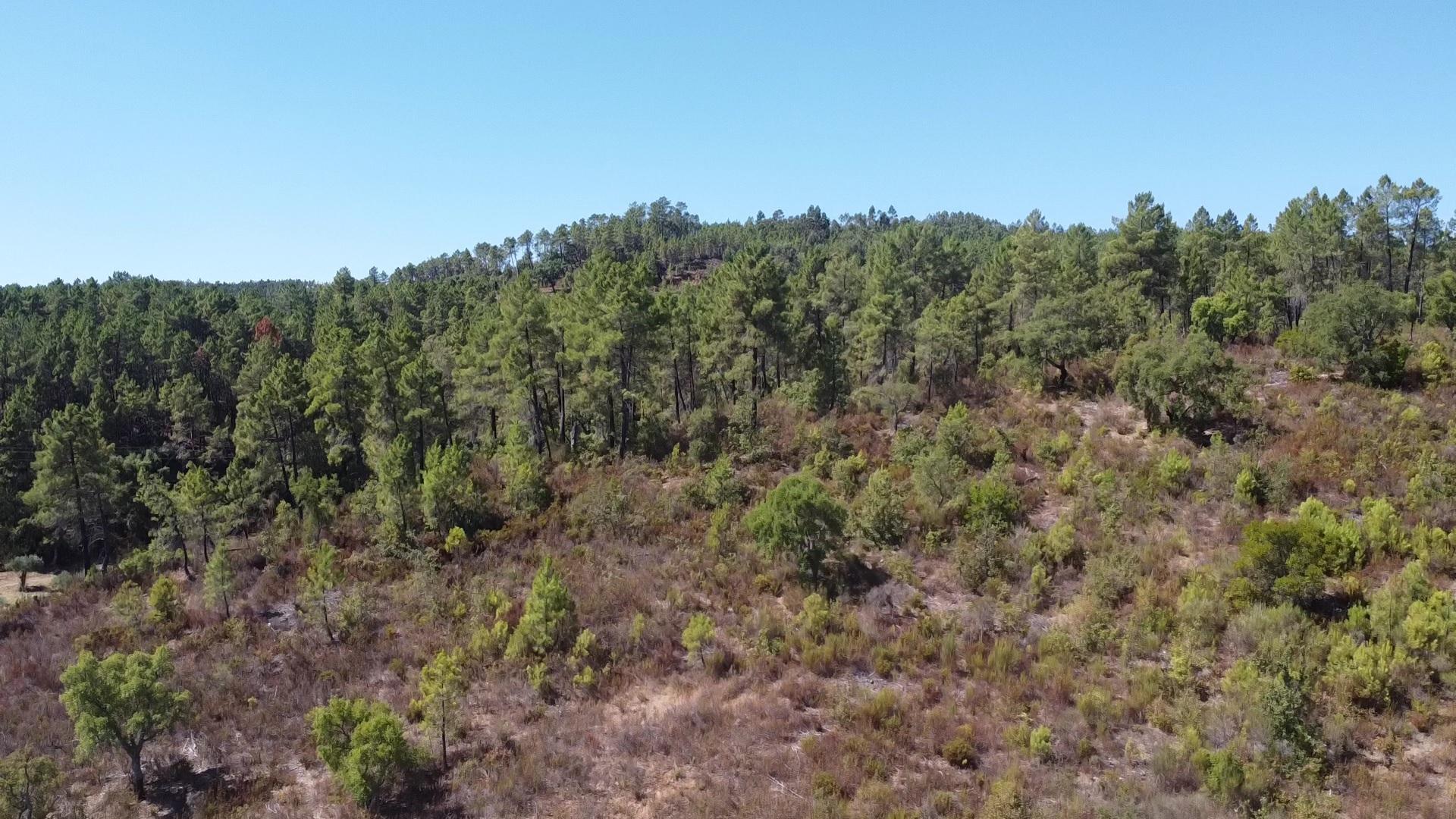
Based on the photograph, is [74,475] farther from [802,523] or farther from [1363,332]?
[1363,332]

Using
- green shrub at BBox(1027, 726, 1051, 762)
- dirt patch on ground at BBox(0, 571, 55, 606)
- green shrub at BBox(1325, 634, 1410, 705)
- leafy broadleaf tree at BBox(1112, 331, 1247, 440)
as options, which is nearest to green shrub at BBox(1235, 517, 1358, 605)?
green shrub at BBox(1325, 634, 1410, 705)

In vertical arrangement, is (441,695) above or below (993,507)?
below

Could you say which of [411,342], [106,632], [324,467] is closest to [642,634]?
[106,632]

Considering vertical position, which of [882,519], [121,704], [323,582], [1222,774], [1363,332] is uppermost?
[1363,332]

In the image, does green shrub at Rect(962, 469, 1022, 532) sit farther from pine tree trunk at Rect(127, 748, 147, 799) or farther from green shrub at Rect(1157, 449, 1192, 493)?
pine tree trunk at Rect(127, 748, 147, 799)

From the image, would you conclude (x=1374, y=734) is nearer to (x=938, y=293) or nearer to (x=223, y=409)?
(x=938, y=293)

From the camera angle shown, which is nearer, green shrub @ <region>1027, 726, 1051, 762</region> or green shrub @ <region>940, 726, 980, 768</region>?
green shrub @ <region>1027, 726, 1051, 762</region>

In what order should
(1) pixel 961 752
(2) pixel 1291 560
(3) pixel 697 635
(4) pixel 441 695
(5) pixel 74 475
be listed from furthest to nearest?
1. (5) pixel 74 475
2. (3) pixel 697 635
3. (2) pixel 1291 560
4. (4) pixel 441 695
5. (1) pixel 961 752

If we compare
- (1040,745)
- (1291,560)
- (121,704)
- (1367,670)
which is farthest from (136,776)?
(1291,560)
